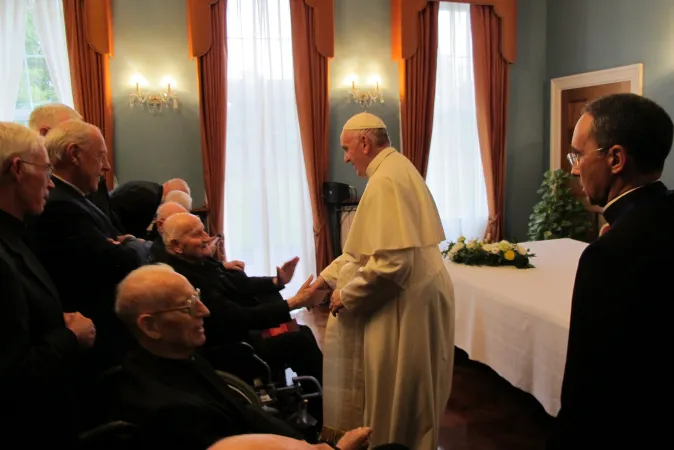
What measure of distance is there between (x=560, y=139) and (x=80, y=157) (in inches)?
248

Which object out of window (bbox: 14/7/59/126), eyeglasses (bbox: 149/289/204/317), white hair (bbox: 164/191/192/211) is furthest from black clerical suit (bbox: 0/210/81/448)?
window (bbox: 14/7/59/126)

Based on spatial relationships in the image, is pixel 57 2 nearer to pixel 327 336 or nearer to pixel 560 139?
pixel 327 336

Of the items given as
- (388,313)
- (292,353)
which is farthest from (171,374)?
(292,353)

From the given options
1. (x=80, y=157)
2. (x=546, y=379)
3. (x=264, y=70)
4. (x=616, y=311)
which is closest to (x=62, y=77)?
(x=264, y=70)

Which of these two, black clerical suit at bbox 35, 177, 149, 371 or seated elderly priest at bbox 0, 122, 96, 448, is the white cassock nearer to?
black clerical suit at bbox 35, 177, 149, 371

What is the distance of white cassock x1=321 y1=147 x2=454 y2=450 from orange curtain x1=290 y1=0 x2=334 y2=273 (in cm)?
355

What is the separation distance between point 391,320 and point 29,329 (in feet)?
4.93

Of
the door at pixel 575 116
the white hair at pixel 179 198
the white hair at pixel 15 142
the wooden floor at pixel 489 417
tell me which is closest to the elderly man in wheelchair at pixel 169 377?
the white hair at pixel 15 142

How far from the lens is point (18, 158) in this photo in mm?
1495

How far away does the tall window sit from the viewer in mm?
5340

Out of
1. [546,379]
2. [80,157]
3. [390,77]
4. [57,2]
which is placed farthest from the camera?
[390,77]

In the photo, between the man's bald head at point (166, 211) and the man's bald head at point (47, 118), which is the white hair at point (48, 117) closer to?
the man's bald head at point (47, 118)

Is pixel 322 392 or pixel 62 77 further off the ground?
pixel 62 77

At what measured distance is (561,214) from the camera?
6.54 m
